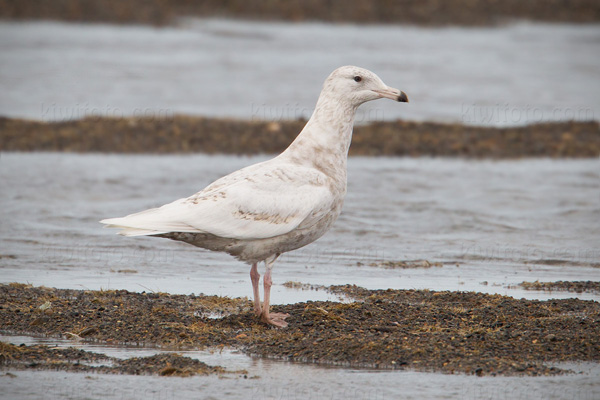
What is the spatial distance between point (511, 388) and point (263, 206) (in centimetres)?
257

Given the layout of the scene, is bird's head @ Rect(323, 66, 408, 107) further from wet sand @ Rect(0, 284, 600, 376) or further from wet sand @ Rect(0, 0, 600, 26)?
wet sand @ Rect(0, 0, 600, 26)

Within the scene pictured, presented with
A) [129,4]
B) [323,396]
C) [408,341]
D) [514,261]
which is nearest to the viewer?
[323,396]

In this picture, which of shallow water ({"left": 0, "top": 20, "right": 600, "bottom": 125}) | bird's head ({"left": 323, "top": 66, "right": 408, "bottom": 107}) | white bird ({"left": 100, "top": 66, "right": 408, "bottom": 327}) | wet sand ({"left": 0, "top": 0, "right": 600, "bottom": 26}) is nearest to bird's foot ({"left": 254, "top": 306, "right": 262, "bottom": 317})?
white bird ({"left": 100, "top": 66, "right": 408, "bottom": 327})

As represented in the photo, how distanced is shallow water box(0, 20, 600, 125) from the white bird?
1105 centimetres

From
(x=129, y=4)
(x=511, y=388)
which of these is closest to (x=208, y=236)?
(x=511, y=388)

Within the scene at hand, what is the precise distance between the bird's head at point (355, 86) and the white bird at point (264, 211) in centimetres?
42

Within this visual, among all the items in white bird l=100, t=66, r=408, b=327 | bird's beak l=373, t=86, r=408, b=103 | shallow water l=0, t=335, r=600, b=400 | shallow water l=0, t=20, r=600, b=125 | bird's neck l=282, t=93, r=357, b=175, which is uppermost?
shallow water l=0, t=20, r=600, b=125

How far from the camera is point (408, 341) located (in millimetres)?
6562

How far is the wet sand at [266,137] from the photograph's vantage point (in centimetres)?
1644

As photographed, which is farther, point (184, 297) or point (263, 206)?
point (184, 297)

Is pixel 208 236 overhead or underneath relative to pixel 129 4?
underneath

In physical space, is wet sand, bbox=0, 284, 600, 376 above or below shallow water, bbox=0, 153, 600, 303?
below

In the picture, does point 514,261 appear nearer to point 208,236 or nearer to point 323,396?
point 208,236

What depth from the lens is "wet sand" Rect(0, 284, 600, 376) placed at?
618 centimetres
